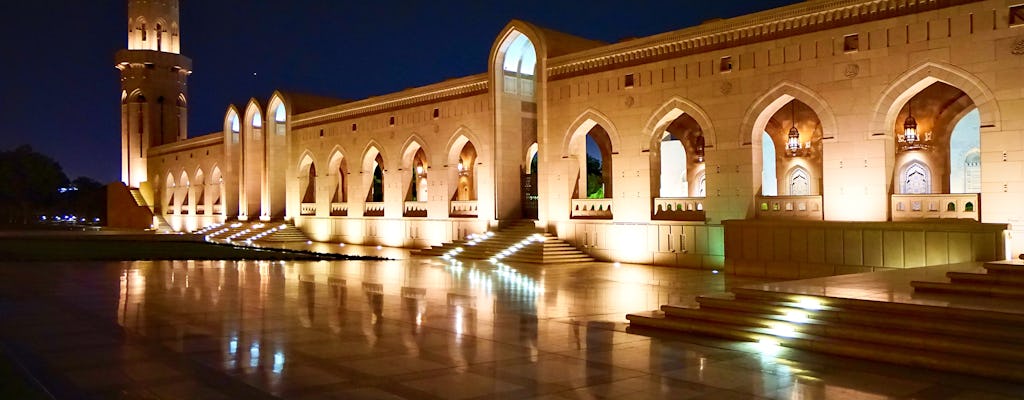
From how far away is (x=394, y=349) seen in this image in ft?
23.6

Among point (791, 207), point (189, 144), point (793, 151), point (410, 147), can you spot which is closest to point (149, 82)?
point (189, 144)

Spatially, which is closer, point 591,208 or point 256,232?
point 591,208

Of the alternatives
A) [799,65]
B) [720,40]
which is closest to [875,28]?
[799,65]

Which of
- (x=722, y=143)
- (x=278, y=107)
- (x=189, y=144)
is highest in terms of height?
(x=278, y=107)

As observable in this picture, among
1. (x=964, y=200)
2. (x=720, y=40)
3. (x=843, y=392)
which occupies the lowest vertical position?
(x=843, y=392)

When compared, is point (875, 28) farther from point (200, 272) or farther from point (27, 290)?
point (27, 290)

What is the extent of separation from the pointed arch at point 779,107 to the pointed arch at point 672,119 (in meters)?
0.85

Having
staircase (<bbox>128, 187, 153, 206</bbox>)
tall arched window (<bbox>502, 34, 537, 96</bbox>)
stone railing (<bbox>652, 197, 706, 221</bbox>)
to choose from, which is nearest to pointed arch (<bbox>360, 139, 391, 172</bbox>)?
tall arched window (<bbox>502, 34, 537, 96</bbox>)

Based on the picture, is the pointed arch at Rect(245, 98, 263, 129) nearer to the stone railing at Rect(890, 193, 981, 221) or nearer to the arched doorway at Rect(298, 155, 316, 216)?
the arched doorway at Rect(298, 155, 316, 216)

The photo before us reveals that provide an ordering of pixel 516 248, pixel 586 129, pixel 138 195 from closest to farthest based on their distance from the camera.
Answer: pixel 516 248 → pixel 586 129 → pixel 138 195

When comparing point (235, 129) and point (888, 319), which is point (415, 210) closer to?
point (235, 129)

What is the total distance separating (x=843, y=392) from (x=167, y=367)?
5362mm

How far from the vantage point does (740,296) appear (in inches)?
339

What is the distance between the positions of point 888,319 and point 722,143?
10.3 m
